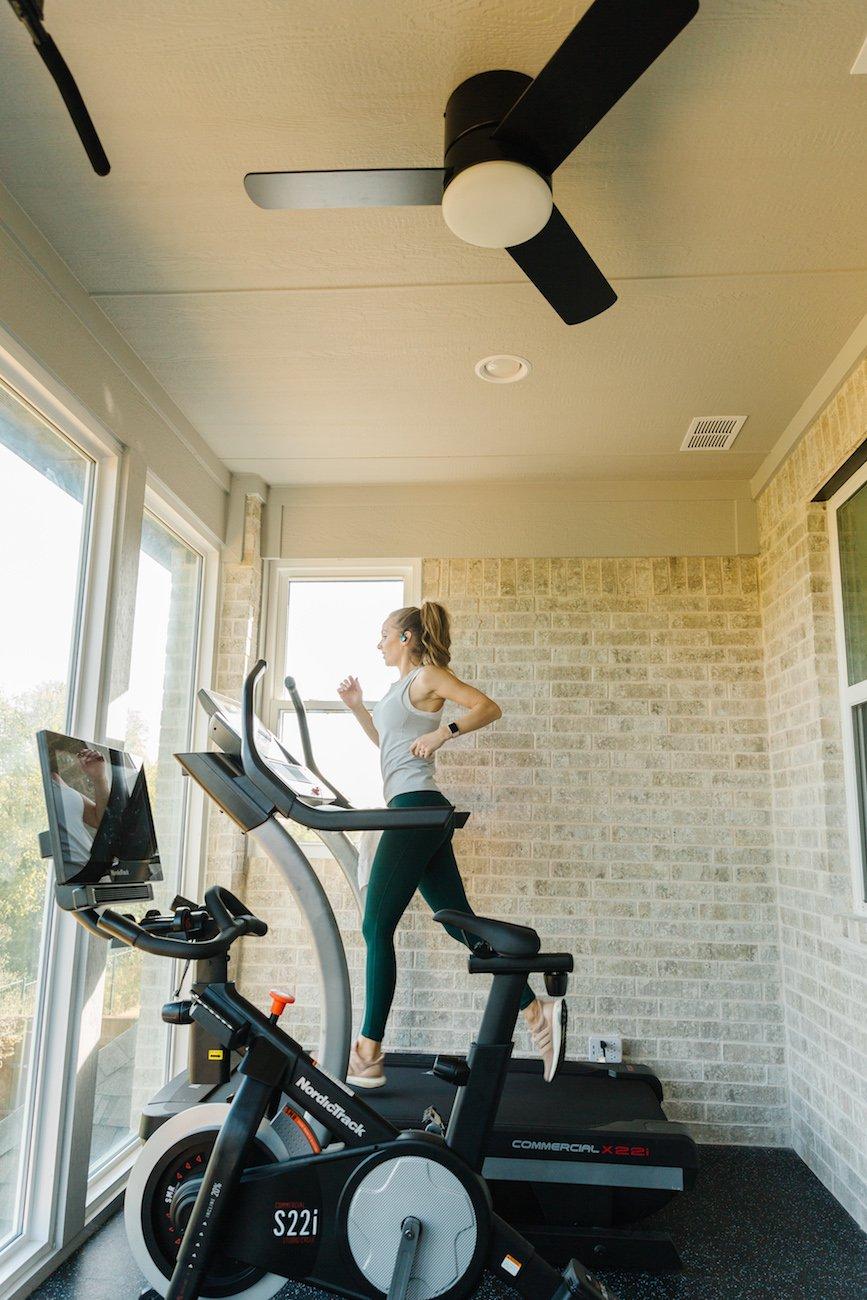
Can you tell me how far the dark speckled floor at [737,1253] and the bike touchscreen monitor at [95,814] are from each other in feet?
3.80

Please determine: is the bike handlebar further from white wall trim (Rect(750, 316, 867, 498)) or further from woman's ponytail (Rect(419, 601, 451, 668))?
white wall trim (Rect(750, 316, 867, 498))

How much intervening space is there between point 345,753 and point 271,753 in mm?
1533

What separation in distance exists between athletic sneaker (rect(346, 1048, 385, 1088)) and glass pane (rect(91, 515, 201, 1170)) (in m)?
0.82

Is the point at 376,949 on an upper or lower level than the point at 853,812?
lower

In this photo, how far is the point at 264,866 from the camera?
4020 mm

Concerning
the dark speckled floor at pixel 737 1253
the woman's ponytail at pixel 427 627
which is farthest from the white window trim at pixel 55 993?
the woman's ponytail at pixel 427 627

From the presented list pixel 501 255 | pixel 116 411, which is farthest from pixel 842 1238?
pixel 116 411

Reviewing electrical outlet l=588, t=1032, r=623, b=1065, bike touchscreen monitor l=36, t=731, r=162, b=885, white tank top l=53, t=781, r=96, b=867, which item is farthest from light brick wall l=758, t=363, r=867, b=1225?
white tank top l=53, t=781, r=96, b=867

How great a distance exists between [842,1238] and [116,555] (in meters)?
3.20

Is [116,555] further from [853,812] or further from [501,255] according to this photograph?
[853,812]

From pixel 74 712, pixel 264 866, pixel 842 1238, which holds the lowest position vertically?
pixel 842 1238

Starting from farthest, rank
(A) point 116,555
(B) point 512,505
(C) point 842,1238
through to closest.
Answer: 1. (B) point 512,505
2. (A) point 116,555
3. (C) point 842,1238

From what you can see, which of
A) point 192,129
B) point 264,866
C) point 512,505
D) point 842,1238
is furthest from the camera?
point 512,505

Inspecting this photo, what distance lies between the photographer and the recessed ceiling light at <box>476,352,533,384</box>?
3.21 metres
